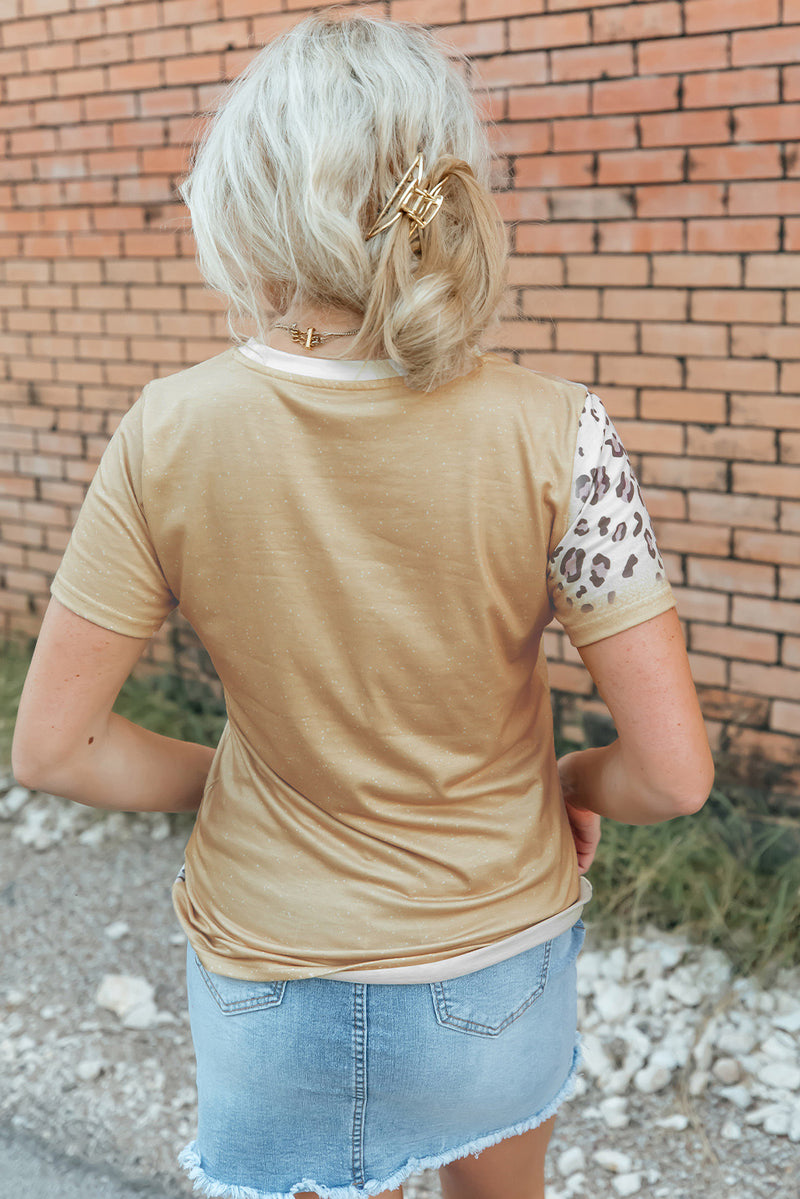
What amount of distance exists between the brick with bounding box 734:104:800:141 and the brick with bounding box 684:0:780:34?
0.20 m

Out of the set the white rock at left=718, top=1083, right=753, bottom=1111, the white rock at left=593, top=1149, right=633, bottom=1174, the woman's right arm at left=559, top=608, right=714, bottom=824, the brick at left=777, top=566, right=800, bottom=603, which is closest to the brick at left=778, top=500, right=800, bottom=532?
the brick at left=777, top=566, right=800, bottom=603

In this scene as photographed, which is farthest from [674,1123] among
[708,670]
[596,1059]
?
[708,670]

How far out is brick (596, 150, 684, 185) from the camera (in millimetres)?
3074

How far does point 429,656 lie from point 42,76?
13.4 ft

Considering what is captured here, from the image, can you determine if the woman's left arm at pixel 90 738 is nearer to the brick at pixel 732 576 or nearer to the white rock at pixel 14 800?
the brick at pixel 732 576

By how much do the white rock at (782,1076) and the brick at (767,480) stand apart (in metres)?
1.43

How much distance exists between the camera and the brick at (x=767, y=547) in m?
3.15

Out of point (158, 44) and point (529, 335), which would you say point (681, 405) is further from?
point (158, 44)

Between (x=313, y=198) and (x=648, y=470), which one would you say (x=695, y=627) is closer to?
(x=648, y=470)

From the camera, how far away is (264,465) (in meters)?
1.13

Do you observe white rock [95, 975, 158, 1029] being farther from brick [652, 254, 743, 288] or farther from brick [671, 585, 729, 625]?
brick [652, 254, 743, 288]

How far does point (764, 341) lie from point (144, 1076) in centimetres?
244

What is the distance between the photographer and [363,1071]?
1257 mm

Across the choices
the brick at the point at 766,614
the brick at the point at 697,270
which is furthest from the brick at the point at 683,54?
the brick at the point at 766,614
